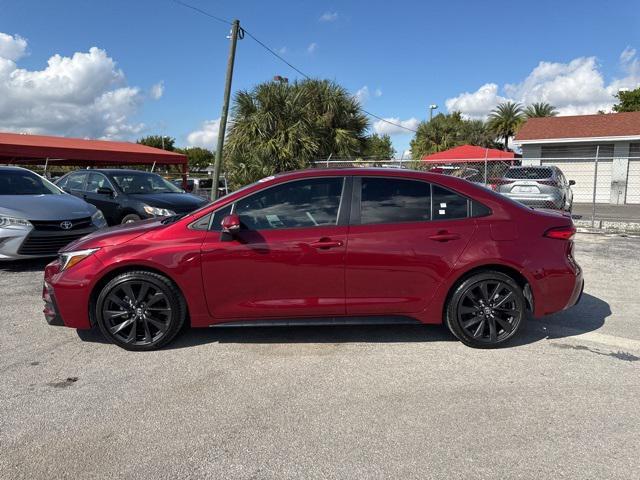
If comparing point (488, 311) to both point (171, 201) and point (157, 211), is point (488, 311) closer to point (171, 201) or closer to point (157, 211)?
point (157, 211)

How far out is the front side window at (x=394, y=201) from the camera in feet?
13.3

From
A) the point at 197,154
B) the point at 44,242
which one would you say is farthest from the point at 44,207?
the point at 197,154

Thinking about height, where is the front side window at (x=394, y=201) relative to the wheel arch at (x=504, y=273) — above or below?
above

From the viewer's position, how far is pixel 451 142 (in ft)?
126

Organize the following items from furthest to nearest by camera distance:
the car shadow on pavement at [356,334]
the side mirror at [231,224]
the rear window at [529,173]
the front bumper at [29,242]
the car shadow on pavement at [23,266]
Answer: the rear window at [529,173] < the car shadow on pavement at [23,266] < the front bumper at [29,242] < the car shadow on pavement at [356,334] < the side mirror at [231,224]

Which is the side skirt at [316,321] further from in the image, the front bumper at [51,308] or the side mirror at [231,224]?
the front bumper at [51,308]

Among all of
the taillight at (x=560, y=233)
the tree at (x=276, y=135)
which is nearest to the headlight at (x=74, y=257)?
the taillight at (x=560, y=233)

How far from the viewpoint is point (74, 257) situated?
4.04 meters

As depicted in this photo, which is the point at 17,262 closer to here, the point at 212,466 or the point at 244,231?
the point at 244,231

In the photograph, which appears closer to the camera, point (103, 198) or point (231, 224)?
point (231, 224)

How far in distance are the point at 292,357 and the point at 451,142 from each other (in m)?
37.1

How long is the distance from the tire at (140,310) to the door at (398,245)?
1.49 m

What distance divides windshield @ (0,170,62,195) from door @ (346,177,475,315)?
631 centimetres

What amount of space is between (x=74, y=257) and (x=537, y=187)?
11123 mm
